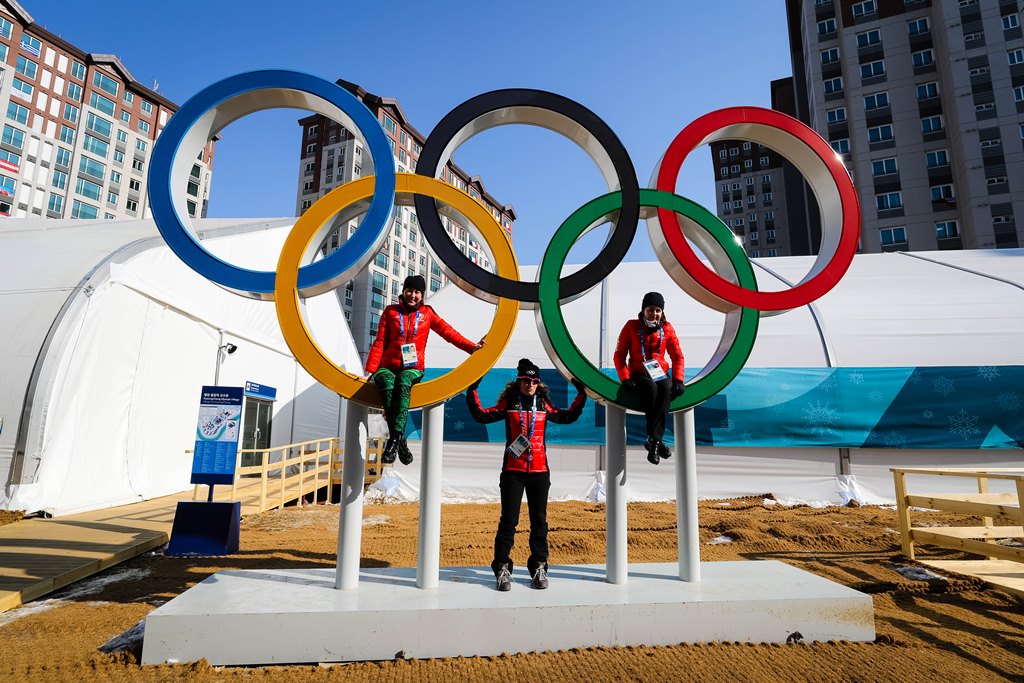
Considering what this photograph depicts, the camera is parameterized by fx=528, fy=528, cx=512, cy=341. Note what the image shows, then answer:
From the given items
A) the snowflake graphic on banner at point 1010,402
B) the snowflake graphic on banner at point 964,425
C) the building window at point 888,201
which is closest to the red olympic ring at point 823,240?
the snowflake graphic on banner at point 964,425

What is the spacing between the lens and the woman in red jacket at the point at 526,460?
3.94 m

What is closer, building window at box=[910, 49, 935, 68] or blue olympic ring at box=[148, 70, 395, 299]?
blue olympic ring at box=[148, 70, 395, 299]

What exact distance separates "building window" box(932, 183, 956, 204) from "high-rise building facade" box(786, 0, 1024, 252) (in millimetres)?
66

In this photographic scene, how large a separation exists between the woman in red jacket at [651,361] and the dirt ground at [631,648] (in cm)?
149

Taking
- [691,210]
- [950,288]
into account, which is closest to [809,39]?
[950,288]

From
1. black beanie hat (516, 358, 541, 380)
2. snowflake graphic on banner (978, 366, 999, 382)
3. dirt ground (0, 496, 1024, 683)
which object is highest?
snowflake graphic on banner (978, 366, 999, 382)

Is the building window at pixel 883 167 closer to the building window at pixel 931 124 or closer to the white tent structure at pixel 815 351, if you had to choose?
the building window at pixel 931 124

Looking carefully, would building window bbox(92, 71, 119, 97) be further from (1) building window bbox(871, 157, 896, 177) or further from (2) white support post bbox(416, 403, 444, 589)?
(1) building window bbox(871, 157, 896, 177)

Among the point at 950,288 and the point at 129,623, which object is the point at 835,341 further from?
the point at 129,623

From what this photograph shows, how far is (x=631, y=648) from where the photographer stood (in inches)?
136

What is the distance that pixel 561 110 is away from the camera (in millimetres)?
4410

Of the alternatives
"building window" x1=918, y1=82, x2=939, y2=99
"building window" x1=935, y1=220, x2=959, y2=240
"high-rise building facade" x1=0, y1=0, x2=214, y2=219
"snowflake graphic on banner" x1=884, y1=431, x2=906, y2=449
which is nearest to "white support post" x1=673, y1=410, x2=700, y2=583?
"snowflake graphic on banner" x1=884, y1=431, x2=906, y2=449

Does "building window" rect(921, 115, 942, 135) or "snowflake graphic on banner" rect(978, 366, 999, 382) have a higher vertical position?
"building window" rect(921, 115, 942, 135)

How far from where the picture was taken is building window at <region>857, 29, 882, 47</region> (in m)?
38.0
